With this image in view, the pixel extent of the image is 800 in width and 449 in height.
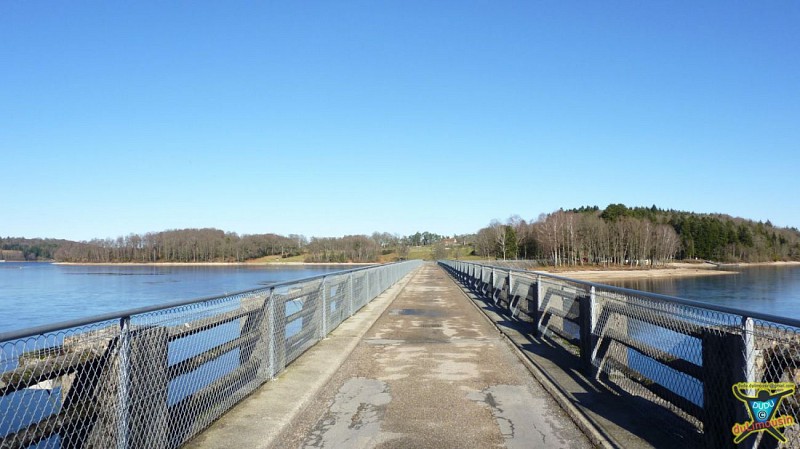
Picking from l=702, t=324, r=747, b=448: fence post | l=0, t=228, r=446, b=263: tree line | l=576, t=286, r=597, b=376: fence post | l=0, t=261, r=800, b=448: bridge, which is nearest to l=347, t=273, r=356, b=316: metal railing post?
l=0, t=261, r=800, b=448: bridge

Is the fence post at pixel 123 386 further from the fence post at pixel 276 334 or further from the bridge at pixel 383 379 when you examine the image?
the fence post at pixel 276 334

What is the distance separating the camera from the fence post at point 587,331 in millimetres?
7414

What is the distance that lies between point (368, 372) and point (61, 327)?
213 inches

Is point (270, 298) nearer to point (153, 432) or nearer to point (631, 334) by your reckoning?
point (153, 432)

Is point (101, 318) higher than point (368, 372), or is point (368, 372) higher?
point (101, 318)

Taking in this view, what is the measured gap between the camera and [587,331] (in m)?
7.57

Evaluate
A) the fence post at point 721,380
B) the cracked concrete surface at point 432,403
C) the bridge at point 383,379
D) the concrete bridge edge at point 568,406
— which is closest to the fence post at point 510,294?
the cracked concrete surface at point 432,403

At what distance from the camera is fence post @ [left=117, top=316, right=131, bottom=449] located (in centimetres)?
396

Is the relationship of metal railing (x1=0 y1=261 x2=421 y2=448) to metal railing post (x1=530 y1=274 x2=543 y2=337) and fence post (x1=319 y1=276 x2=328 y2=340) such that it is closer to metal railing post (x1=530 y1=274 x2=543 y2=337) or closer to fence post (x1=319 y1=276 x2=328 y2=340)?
fence post (x1=319 y1=276 x2=328 y2=340)

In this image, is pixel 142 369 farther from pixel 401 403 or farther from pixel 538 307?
pixel 538 307

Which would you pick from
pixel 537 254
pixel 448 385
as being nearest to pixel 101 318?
pixel 448 385

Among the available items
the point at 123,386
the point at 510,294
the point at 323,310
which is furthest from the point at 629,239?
the point at 123,386

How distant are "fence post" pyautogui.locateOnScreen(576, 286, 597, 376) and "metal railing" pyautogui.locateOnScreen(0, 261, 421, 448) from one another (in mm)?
4195

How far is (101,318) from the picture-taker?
3.79 m
